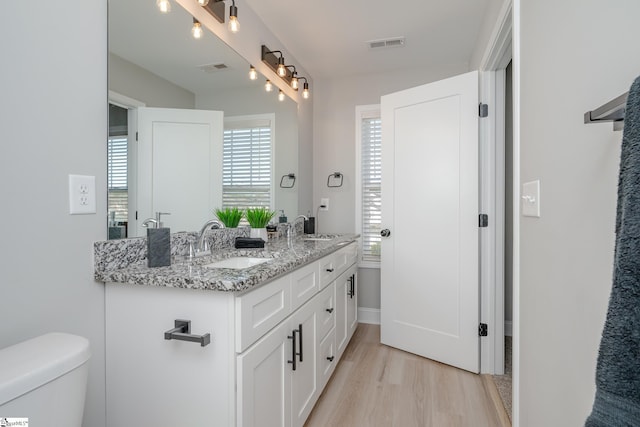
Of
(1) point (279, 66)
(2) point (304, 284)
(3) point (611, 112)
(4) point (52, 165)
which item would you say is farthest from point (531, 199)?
(1) point (279, 66)

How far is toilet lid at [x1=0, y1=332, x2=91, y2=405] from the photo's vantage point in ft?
2.23

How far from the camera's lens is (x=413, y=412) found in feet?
6.02

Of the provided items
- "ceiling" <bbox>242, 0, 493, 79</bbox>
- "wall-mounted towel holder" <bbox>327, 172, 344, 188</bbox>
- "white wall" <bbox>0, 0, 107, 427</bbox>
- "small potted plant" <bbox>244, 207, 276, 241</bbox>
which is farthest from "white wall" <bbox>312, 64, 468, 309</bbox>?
"white wall" <bbox>0, 0, 107, 427</bbox>

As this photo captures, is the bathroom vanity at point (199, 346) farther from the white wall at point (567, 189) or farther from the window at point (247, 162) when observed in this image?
the white wall at point (567, 189)

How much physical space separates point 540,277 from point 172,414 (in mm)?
1340

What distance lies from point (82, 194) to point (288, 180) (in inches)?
72.3

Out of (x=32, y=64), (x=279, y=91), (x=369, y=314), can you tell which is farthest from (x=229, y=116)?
(x=369, y=314)

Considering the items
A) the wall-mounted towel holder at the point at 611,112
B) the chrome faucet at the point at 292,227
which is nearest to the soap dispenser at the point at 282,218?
the chrome faucet at the point at 292,227

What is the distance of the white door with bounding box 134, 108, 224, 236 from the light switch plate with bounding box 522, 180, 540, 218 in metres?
1.56

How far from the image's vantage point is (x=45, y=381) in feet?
2.41

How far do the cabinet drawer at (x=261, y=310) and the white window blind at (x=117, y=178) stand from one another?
65 cm

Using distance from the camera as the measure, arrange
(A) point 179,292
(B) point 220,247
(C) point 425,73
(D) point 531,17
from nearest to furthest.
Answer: (A) point 179,292 < (D) point 531,17 < (B) point 220,247 < (C) point 425,73

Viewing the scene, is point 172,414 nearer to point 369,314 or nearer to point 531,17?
point 531,17

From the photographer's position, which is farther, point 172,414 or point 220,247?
point 220,247
